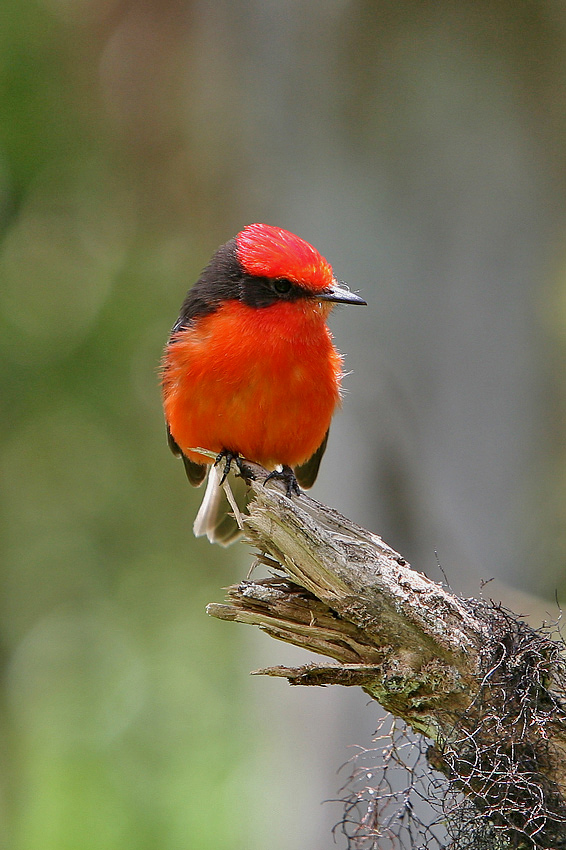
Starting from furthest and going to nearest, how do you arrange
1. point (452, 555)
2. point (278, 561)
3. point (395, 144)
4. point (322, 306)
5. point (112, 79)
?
point (112, 79)
point (395, 144)
point (452, 555)
point (322, 306)
point (278, 561)

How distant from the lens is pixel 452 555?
4.96 metres

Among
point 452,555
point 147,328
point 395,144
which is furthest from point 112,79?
point 452,555

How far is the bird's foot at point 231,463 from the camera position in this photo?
3912mm

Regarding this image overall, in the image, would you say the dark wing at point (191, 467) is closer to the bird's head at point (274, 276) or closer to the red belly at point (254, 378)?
the red belly at point (254, 378)

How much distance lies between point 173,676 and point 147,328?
3035mm

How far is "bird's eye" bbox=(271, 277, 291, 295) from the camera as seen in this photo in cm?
383

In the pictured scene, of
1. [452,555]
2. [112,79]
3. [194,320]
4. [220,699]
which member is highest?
[112,79]

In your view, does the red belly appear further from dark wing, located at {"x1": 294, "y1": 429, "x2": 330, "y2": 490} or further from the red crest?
dark wing, located at {"x1": 294, "y1": 429, "x2": 330, "y2": 490}

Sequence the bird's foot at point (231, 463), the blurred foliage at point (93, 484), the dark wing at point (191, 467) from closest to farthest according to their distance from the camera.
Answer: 1. the bird's foot at point (231, 463)
2. the dark wing at point (191, 467)
3. the blurred foliage at point (93, 484)

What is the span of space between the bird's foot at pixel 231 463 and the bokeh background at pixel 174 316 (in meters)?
1.36

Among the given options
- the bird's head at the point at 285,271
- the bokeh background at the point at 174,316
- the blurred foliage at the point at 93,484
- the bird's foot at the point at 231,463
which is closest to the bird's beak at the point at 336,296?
the bird's head at the point at 285,271

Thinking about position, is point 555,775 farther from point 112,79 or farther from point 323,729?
point 112,79

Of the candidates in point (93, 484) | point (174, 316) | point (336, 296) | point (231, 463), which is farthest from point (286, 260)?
point (93, 484)

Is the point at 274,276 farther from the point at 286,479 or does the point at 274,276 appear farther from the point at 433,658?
the point at 433,658
